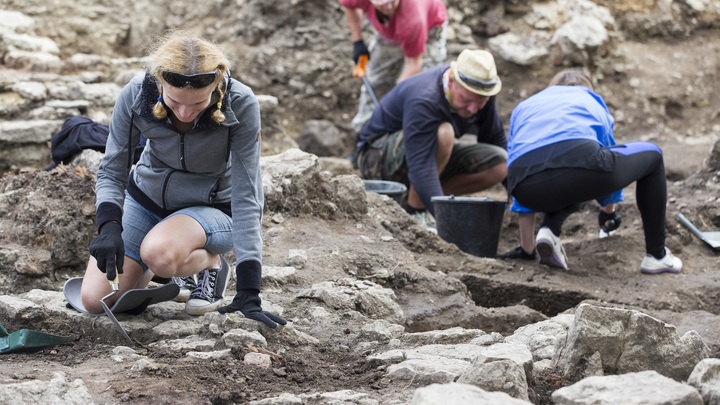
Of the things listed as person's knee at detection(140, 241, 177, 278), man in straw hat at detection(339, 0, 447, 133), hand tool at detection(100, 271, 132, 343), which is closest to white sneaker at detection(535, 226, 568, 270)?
man in straw hat at detection(339, 0, 447, 133)

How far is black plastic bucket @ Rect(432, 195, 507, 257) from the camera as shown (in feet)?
19.3

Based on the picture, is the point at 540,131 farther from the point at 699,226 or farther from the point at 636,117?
the point at 636,117

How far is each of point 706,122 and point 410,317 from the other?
653cm

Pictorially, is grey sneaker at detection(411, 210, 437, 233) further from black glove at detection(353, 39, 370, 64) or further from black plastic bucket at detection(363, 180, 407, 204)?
black glove at detection(353, 39, 370, 64)

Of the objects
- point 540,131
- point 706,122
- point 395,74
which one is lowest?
point 706,122

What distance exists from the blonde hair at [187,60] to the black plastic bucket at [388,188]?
281 cm

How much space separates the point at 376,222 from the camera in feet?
18.4

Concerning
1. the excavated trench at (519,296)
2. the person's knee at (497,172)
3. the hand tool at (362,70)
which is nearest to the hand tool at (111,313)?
the excavated trench at (519,296)

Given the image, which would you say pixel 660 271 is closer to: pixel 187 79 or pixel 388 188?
pixel 388 188

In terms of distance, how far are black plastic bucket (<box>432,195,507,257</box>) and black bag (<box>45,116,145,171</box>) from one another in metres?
2.04

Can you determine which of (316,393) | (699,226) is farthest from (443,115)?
(316,393)

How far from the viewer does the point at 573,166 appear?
534 centimetres

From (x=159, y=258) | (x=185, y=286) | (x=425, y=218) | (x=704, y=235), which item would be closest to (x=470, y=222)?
(x=425, y=218)

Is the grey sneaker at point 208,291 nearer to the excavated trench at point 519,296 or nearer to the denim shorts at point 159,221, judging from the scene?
the denim shorts at point 159,221
